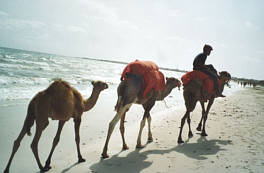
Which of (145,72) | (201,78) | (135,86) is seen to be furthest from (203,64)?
(135,86)

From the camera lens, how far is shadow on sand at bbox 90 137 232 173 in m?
4.95

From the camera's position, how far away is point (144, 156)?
19.0 feet

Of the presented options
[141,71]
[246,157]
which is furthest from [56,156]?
[246,157]

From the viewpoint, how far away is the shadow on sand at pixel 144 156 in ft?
16.2

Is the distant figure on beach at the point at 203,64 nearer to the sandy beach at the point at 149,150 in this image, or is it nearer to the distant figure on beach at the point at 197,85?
the distant figure on beach at the point at 197,85

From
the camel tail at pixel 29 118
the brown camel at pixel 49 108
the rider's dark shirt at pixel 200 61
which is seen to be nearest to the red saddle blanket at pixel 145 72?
the brown camel at pixel 49 108

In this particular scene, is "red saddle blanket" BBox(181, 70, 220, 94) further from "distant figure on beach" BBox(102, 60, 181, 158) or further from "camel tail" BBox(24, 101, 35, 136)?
"camel tail" BBox(24, 101, 35, 136)

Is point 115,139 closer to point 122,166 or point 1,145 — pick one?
point 122,166

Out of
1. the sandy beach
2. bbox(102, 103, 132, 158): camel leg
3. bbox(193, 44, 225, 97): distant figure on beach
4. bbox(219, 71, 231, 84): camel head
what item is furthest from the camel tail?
bbox(219, 71, 231, 84): camel head

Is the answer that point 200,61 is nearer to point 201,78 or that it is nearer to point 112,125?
point 201,78

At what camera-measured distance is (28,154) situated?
214 inches

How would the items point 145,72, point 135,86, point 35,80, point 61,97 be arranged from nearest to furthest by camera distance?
1. point 61,97
2. point 135,86
3. point 145,72
4. point 35,80

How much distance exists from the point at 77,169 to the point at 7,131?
343cm

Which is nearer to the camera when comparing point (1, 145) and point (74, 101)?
point (74, 101)
